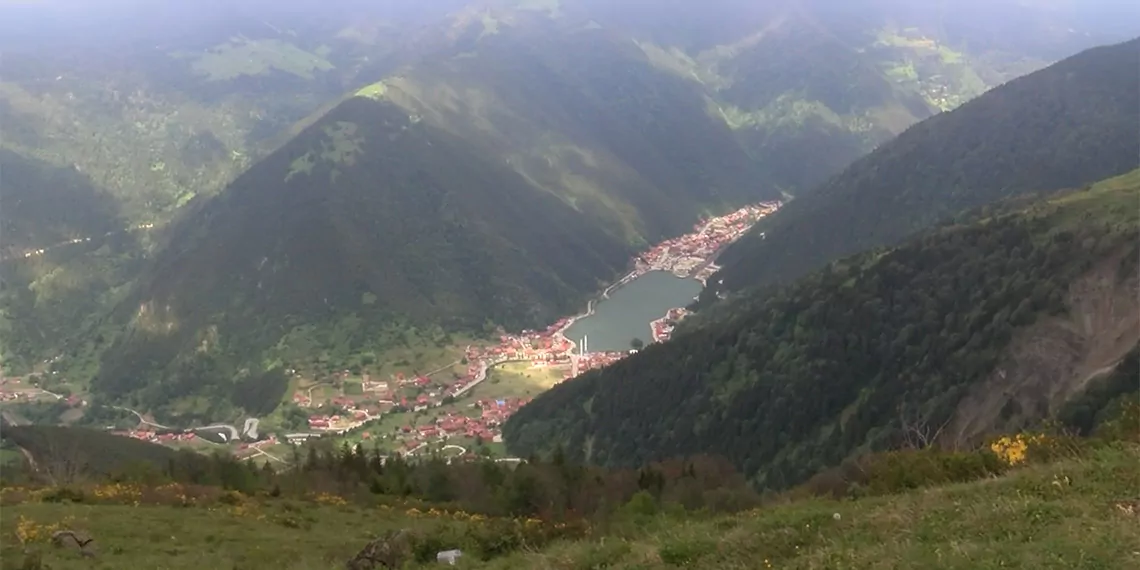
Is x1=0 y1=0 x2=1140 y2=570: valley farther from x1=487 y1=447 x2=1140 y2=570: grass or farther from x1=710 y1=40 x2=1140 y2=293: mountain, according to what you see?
x1=710 y1=40 x2=1140 y2=293: mountain

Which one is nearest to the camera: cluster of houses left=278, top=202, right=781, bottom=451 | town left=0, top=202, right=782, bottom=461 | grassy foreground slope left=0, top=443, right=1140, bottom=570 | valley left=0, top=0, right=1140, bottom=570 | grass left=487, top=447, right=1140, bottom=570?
grass left=487, top=447, right=1140, bottom=570

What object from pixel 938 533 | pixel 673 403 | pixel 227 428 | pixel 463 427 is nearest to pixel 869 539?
pixel 938 533

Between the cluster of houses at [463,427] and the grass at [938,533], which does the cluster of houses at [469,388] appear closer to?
the cluster of houses at [463,427]

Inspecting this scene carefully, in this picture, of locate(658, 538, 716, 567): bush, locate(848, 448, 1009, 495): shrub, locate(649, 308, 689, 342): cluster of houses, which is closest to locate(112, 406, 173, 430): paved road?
locate(649, 308, 689, 342): cluster of houses

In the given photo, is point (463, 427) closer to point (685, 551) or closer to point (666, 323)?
point (666, 323)

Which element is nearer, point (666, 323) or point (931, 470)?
point (931, 470)

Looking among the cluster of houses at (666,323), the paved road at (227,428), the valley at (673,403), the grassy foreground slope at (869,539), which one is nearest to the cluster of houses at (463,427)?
the valley at (673,403)

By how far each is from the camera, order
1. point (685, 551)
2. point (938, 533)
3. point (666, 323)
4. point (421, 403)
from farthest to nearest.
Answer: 1. point (666, 323)
2. point (421, 403)
3. point (685, 551)
4. point (938, 533)
